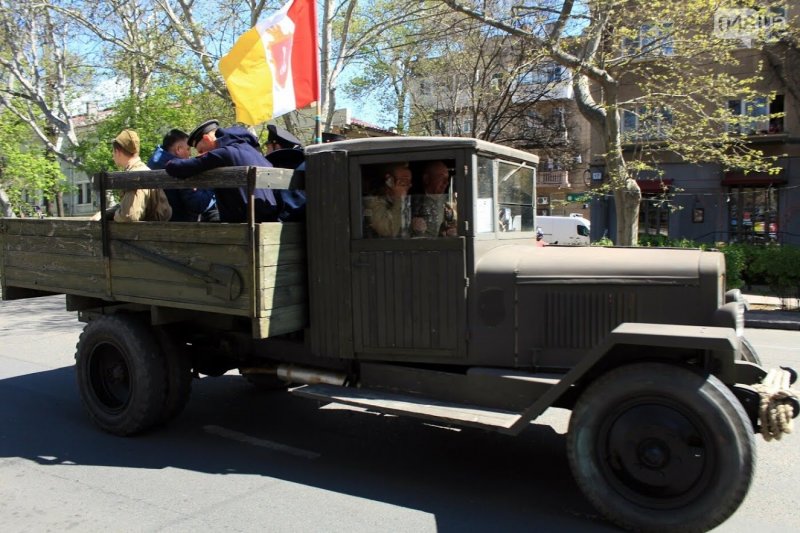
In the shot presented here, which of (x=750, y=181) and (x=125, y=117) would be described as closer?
(x=125, y=117)

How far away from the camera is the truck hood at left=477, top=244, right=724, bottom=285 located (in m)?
3.46

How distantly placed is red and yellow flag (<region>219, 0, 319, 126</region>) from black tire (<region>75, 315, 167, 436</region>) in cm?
237

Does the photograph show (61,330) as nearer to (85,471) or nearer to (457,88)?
(85,471)

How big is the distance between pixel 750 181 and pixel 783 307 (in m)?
11.5

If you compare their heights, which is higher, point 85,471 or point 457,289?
point 457,289

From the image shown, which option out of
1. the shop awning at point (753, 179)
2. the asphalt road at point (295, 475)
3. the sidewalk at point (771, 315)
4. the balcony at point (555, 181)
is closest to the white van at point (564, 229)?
the shop awning at point (753, 179)

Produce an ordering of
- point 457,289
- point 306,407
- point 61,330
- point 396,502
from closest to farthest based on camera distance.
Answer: point 396,502 → point 457,289 → point 306,407 → point 61,330


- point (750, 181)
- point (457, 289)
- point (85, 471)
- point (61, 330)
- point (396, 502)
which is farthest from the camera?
point (750, 181)

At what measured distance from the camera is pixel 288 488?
3793 mm

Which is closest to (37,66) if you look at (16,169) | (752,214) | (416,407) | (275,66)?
(16,169)

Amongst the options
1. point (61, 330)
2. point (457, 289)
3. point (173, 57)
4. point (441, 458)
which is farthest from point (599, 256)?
point (173, 57)

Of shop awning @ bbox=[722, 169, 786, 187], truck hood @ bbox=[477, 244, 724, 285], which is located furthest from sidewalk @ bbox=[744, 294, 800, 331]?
shop awning @ bbox=[722, 169, 786, 187]

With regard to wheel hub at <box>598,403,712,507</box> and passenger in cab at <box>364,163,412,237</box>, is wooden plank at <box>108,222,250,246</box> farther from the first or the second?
wheel hub at <box>598,403,712,507</box>

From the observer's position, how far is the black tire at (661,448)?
2938 millimetres
